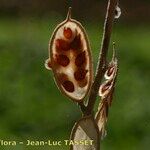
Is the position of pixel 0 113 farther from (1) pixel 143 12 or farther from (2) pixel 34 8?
(1) pixel 143 12

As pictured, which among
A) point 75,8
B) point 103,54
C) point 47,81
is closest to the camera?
point 103,54

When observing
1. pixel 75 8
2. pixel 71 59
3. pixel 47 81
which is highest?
pixel 75 8

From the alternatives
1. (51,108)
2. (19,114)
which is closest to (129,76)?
(51,108)

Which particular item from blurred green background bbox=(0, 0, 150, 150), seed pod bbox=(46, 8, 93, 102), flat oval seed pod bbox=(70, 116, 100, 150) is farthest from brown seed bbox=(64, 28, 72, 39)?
blurred green background bbox=(0, 0, 150, 150)

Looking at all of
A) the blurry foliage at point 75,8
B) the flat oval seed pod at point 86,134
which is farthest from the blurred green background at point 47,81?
the flat oval seed pod at point 86,134

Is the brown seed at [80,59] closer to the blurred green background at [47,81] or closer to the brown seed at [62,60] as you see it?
the brown seed at [62,60]

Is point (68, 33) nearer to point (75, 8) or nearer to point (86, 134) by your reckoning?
point (86, 134)

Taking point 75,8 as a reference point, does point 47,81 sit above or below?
below

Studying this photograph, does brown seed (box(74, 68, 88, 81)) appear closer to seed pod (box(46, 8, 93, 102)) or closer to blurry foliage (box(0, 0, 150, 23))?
seed pod (box(46, 8, 93, 102))

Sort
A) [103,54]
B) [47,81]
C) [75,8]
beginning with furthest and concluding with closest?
[47,81]
[75,8]
[103,54]

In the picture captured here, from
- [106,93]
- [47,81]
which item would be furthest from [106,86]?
[47,81]
